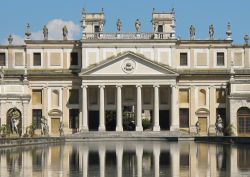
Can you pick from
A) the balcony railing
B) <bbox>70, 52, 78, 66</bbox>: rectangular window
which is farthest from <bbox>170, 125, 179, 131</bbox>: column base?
<bbox>70, 52, 78, 66</bbox>: rectangular window

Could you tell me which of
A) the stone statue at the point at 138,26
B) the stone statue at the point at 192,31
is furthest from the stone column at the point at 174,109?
the stone statue at the point at 138,26

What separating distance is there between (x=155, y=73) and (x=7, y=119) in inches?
760

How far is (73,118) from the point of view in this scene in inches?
3575

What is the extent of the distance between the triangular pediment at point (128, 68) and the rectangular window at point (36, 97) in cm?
736

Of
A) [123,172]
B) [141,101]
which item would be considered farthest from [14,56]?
[123,172]

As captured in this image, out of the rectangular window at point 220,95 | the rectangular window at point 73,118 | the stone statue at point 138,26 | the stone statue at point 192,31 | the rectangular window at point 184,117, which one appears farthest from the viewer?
the stone statue at point 192,31

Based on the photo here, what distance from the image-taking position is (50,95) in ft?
299

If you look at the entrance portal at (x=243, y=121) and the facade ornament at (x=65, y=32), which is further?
the facade ornament at (x=65, y=32)

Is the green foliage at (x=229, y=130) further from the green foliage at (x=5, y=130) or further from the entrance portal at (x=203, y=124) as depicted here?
the green foliage at (x=5, y=130)

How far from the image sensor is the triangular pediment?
3438 inches

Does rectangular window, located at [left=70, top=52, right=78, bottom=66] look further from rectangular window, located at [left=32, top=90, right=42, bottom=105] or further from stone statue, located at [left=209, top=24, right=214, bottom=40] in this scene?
stone statue, located at [left=209, top=24, right=214, bottom=40]

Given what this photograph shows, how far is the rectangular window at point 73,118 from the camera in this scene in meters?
90.5

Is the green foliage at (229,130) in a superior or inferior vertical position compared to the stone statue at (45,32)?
inferior

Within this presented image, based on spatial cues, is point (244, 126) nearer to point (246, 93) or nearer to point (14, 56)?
point (246, 93)
